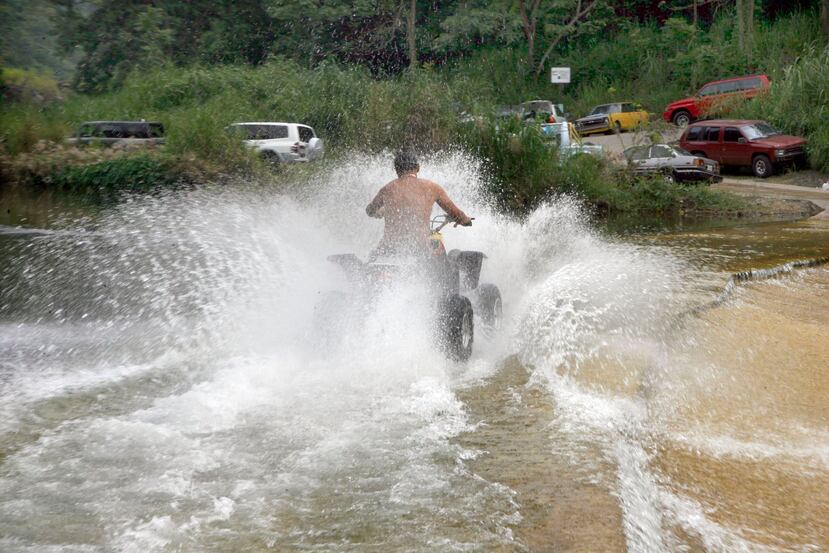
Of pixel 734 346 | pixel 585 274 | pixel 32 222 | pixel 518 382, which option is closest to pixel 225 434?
pixel 518 382

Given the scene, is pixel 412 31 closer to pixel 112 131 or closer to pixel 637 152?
pixel 112 131

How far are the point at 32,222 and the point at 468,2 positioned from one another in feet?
118

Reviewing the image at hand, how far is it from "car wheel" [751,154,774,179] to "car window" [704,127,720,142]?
58.5 inches

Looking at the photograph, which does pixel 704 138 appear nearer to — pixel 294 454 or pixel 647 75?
pixel 647 75

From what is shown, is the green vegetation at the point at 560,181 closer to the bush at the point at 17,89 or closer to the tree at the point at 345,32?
the bush at the point at 17,89

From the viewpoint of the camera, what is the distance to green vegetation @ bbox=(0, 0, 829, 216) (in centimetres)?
1970

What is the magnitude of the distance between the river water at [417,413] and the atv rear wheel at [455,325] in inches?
6.5

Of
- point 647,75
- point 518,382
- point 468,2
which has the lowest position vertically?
point 518,382

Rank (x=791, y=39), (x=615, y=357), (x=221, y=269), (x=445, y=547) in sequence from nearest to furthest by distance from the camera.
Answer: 1. (x=445, y=547)
2. (x=615, y=357)
3. (x=221, y=269)
4. (x=791, y=39)

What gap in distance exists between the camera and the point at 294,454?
5648 millimetres

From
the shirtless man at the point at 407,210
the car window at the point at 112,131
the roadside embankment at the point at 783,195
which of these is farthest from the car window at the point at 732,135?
the shirtless man at the point at 407,210

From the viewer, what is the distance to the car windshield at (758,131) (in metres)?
27.1

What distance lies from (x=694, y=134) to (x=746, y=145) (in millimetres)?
2189

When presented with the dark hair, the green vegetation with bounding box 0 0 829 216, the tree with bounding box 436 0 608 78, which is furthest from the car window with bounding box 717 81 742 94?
the dark hair
